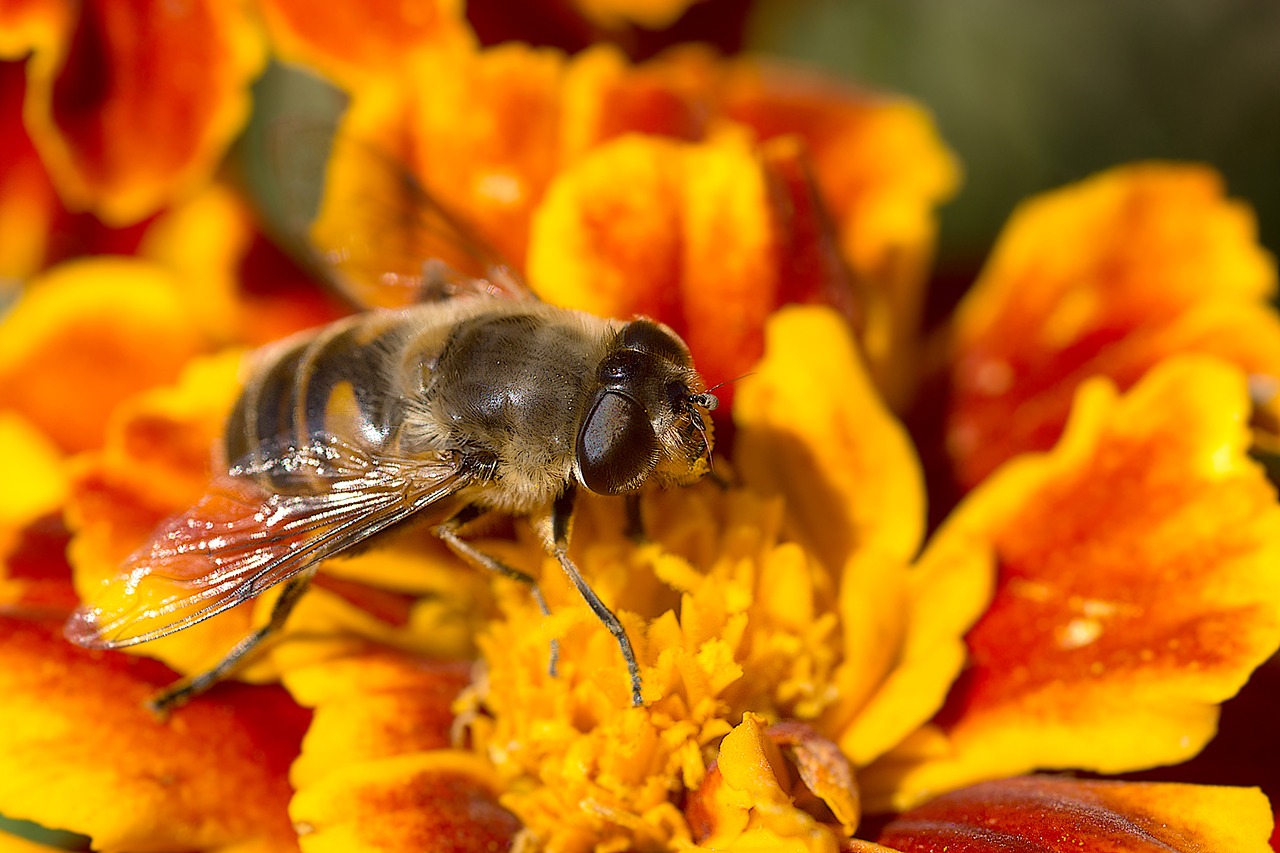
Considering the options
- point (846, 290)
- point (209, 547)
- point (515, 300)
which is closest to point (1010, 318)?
point (846, 290)

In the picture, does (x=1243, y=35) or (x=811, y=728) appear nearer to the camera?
(x=811, y=728)

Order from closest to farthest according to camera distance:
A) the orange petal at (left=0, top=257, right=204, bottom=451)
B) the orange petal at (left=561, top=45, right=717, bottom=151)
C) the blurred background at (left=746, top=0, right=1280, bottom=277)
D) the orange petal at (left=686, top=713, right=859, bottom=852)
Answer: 1. the orange petal at (left=686, top=713, right=859, bottom=852)
2. the orange petal at (left=561, top=45, right=717, bottom=151)
3. the orange petal at (left=0, top=257, right=204, bottom=451)
4. the blurred background at (left=746, top=0, right=1280, bottom=277)

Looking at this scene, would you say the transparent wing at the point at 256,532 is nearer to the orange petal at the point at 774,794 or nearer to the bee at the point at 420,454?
the bee at the point at 420,454

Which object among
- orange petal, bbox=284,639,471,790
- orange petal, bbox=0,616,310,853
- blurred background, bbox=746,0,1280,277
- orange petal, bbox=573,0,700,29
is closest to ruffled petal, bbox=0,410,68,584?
orange petal, bbox=0,616,310,853

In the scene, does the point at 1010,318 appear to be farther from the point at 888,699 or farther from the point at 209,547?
the point at 209,547

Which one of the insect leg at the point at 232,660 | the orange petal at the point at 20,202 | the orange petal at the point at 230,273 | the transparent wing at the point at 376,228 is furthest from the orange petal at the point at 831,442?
the orange petal at the point at 20,202

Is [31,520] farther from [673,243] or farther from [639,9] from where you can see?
[639,9]

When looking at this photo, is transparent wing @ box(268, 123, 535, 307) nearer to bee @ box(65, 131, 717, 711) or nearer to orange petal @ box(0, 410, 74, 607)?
bee @ box(65, 131, 717, 711)
